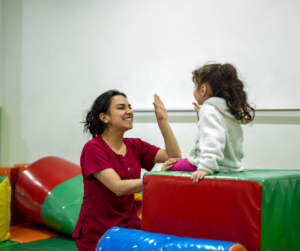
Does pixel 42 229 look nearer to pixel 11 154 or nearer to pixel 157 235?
pixel 11 154

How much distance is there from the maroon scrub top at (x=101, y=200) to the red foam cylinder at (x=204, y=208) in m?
0.29

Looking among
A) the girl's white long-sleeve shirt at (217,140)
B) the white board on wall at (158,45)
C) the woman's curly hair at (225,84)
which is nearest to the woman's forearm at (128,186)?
the girl's white long-sleeve shirt at (217,140)

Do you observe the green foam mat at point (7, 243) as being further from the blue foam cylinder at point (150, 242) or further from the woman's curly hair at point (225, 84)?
the woman's curly hair at point (225, 84)

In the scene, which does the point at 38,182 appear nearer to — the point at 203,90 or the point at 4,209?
the point at 4,209

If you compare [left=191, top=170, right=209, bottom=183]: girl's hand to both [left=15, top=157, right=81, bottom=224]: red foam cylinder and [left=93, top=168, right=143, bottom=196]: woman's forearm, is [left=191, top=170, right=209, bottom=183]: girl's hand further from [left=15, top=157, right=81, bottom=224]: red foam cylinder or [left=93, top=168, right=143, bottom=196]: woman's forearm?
[left=15, top=157, right=81, bottom=224]: red foam cylinder

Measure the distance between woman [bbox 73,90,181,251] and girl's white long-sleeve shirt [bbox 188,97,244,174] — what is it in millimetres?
227

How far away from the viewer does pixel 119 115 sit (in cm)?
172

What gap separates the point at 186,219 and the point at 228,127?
0.40 m

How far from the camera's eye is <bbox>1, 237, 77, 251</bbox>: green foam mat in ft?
7.24

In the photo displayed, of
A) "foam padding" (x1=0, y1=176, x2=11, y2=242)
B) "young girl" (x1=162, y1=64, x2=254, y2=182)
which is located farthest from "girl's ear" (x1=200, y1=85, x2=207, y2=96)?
"foam padding" (x1=0, y1=176, x2=11, y2=242)

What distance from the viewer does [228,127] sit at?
4.41 feet

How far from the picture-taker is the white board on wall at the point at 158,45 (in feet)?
7.41

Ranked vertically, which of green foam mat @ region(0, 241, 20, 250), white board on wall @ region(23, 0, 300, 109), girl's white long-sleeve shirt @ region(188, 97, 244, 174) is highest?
white board on wall @ region(23, 0, 300, 109)

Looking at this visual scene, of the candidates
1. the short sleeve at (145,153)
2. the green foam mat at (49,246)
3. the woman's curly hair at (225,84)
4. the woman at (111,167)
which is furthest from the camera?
the green foam mat at (49,246)
